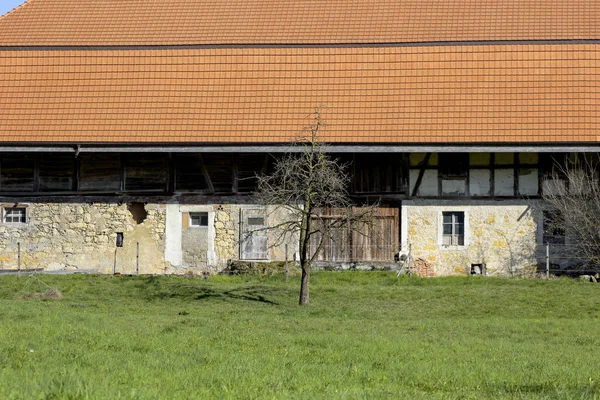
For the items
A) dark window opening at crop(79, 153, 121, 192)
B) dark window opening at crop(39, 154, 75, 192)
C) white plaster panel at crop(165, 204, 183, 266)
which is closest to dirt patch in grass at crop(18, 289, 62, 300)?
white plaster panel at crop(165, 204, 183, 266)

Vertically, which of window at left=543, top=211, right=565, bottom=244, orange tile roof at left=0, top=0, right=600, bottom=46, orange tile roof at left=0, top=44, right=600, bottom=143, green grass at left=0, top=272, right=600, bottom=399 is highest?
orange tile roof at left=0, top=0, right=600, bottom=46

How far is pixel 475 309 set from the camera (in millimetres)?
22438

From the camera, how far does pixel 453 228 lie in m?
→ 29.7

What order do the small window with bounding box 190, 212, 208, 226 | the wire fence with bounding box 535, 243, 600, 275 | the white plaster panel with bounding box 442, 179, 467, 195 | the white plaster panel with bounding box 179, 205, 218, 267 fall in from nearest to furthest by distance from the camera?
the wire fence with bounding box 535, 243, 600, 275 < the white plaster panel with bounding box 442, 179, 467, 195 < the white plaster panel with bounding box 179, 205, 218, 267 < the small window with bounding box 190, 212, 208, 226

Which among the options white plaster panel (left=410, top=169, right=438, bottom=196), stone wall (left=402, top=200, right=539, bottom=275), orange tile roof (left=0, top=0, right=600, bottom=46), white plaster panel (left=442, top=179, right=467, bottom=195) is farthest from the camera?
orange tile roof (left=0, top=0, right=600, bottom=46)

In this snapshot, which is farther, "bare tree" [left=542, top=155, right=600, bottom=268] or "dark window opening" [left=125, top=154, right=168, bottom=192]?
"dark window opening" [left=125, top=154, right=168, bottom=192]

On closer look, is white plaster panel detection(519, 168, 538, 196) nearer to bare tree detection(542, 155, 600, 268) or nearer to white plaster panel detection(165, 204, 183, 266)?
bare tree detection(542, 155, 600, 268)

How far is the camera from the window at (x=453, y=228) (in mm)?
29609

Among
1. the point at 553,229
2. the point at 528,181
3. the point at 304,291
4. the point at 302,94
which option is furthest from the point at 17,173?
the point at 553,229

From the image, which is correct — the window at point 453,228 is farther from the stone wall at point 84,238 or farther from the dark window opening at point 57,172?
the dark window opening at point 57,172

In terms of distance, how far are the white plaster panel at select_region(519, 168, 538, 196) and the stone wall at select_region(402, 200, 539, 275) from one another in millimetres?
424

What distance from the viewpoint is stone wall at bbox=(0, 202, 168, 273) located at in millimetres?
30406

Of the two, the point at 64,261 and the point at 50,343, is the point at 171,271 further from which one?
the point at 50,343

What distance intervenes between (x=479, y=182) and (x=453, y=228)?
1.50m
